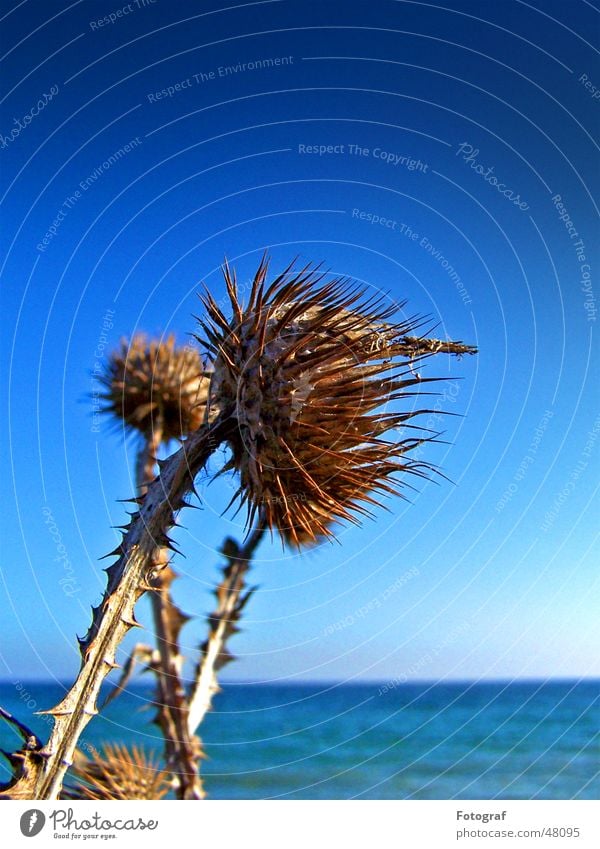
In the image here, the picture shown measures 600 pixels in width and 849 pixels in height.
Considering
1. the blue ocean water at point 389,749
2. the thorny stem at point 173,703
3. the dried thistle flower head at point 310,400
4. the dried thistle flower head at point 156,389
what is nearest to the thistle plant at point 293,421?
the dried thistle flower head at point 310,400

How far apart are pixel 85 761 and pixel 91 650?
2.78m

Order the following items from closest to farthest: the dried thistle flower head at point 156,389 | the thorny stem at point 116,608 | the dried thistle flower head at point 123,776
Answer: the thorny stem at point 116,608
the dried thistle flower head at point 123,776
the dried thistle flower head at point 156,389

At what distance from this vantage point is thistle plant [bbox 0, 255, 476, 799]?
3914mm

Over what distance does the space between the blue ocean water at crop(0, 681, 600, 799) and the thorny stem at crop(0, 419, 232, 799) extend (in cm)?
1727

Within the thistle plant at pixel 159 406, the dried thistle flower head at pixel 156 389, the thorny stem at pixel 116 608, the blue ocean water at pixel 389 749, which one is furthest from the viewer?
the blue ocean water at pixel 389 749

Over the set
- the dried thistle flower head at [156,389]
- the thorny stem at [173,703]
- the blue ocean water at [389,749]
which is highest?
the dried thistle flower head at [156,389]

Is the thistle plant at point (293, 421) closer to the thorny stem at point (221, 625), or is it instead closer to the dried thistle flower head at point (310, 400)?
the dried thistle flower head at point (310, 400)

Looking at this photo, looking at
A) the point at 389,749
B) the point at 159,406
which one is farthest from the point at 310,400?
the point at 389,749

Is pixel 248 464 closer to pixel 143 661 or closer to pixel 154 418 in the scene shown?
pixel 143 661

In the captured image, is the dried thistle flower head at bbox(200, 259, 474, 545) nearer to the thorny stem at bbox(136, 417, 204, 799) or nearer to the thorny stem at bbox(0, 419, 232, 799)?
the thorny stem at bbox(0, 419, 232, 799)

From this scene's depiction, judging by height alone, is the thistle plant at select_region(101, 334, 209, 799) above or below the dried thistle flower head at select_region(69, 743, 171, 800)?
above

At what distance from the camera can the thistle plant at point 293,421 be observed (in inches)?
154

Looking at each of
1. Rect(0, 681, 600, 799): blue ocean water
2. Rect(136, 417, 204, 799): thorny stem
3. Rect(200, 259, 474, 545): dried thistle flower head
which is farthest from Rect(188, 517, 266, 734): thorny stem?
Rect(0, 681, 600, 799): blue ocean water
